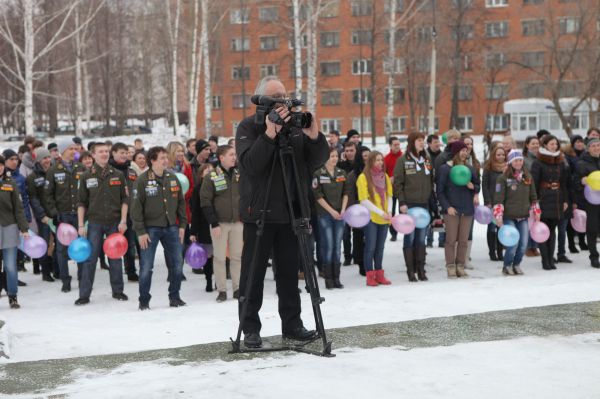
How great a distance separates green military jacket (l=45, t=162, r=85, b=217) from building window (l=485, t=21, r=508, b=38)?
190 ft

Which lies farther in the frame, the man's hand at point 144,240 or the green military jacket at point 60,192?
the green military jacket at point 60,192

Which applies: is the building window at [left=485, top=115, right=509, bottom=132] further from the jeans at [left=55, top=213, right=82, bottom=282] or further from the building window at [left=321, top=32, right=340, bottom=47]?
the jeans at [left=55, top=213, right=82, bottom=282]

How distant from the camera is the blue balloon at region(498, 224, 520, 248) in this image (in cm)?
1144

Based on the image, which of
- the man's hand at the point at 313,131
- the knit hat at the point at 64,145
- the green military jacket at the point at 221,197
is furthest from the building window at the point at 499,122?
the man's hand at the point at 313,131

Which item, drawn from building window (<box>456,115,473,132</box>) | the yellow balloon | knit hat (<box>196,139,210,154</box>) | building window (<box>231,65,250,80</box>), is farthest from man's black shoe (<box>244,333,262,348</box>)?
building window (<box>456,115,473,132</box>)

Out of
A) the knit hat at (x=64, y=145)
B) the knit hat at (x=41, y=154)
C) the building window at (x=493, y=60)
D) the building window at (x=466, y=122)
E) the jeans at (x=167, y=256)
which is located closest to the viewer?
the jeans at (x=167, y=256)

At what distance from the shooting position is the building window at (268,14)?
60.3 metres

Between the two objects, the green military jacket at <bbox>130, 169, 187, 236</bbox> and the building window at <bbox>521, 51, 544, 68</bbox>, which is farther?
the building window at <bbox>521, 51, 544, 68</bbox>

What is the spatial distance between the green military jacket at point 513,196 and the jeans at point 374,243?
192cm

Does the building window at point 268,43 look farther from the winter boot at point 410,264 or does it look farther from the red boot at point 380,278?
the red boot at point 380,278

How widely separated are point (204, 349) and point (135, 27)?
53.3m

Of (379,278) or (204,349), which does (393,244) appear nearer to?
(379,278)

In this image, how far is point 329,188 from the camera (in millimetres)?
11102

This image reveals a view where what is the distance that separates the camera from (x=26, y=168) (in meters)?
13.4
